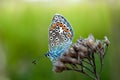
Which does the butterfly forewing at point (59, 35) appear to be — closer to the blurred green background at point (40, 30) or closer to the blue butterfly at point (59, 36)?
the blue butterfly at point (59, 36)

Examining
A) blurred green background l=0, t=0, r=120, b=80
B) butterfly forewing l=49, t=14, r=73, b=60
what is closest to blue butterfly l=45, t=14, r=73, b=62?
butterfly forewing l=49, t=14, r=73, b=60

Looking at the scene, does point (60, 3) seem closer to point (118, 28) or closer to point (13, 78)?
point (13, 78)

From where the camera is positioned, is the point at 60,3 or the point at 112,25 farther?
the point at 60,3

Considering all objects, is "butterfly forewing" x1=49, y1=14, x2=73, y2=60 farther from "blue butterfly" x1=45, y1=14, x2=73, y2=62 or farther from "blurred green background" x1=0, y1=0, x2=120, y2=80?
"blurred green background" x1=0, y1=0, x2=120, y2=80

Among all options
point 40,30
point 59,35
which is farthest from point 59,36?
point 40,30

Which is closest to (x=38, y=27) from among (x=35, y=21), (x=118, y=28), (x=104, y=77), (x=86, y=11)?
(x=35, y=21)

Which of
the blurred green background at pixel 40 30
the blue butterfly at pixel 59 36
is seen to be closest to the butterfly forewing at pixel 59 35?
the blue butterfly at pixel 59 36
